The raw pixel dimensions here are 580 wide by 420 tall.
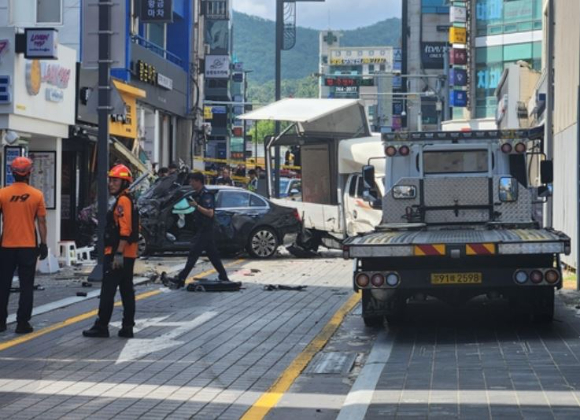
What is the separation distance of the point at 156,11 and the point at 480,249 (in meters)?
28.0

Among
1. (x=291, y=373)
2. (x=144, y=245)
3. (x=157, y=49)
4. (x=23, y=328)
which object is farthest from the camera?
(x=157, y=49)

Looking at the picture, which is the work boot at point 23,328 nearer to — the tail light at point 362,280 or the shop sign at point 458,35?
Answer: the tail light at point 362,280

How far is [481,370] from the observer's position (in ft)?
32.7

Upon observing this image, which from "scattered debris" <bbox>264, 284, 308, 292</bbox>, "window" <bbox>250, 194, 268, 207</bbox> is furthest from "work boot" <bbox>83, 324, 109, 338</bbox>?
"window" <bbox>250, 194, 268, 207</bbox>

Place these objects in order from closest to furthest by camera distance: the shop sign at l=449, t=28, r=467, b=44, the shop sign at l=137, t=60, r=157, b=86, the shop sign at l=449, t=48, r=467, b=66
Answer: the shop sign at l=137, t=60, r=157, b=86
the shop sign at l=449, t=28, r=467, b=44
the shop sign at l=449, t=48, r=467, b=66

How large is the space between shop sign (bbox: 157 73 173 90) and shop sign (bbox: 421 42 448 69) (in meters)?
67.8

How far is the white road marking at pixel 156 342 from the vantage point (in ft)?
36.7

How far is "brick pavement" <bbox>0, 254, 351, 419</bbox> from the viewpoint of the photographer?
857 cm

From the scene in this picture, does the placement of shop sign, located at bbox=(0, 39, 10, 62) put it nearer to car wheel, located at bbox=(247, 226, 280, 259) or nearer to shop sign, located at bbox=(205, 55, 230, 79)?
car wheel, located at bbox=(247, 226, 280, 259)

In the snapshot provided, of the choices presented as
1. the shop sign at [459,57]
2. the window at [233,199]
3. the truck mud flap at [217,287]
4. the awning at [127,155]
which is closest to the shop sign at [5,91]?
the truck mud flap at [217,287]

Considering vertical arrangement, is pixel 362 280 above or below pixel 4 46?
below

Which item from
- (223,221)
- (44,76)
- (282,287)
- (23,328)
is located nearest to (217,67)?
(223,221)

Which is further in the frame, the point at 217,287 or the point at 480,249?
the point at 217,287

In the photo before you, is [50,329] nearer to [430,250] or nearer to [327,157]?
[430,250]
